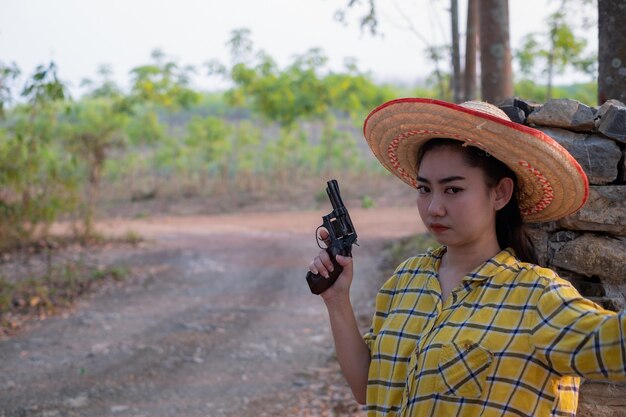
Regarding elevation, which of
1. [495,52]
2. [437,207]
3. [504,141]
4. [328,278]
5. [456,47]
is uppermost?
[456,47]

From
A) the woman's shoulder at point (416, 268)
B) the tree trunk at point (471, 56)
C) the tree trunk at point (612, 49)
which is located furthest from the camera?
the tree trunk at point (471, 56)

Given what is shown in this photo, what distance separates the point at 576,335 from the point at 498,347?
206 mm

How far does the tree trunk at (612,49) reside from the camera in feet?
10.6

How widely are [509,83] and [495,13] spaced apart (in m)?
0.65

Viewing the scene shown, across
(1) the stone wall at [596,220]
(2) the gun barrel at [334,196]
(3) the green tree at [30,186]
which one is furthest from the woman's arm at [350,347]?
(3) the green tree at [30,186]

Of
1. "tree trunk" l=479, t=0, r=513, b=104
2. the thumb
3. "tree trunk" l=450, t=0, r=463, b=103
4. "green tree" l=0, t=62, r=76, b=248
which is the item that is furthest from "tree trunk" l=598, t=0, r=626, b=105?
"green tree" l=0, t=62, r=76, b=248

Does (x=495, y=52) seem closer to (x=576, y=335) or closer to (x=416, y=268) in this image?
(x=416, y=268)

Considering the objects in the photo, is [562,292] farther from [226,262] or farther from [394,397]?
[226,262]

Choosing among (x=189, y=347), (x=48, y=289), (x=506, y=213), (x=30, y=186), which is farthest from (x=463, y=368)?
(x=30, y=186)

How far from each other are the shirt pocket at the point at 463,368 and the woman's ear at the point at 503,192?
0.42 metres

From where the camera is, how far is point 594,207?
2428 millimetres

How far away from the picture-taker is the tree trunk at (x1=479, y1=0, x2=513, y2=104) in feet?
20.2

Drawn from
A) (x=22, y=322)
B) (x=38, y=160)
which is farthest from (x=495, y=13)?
(x=38, y=160)

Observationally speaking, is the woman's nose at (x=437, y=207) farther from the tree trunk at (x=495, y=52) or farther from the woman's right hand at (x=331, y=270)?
the tree trunk at (x=495, y=52)
